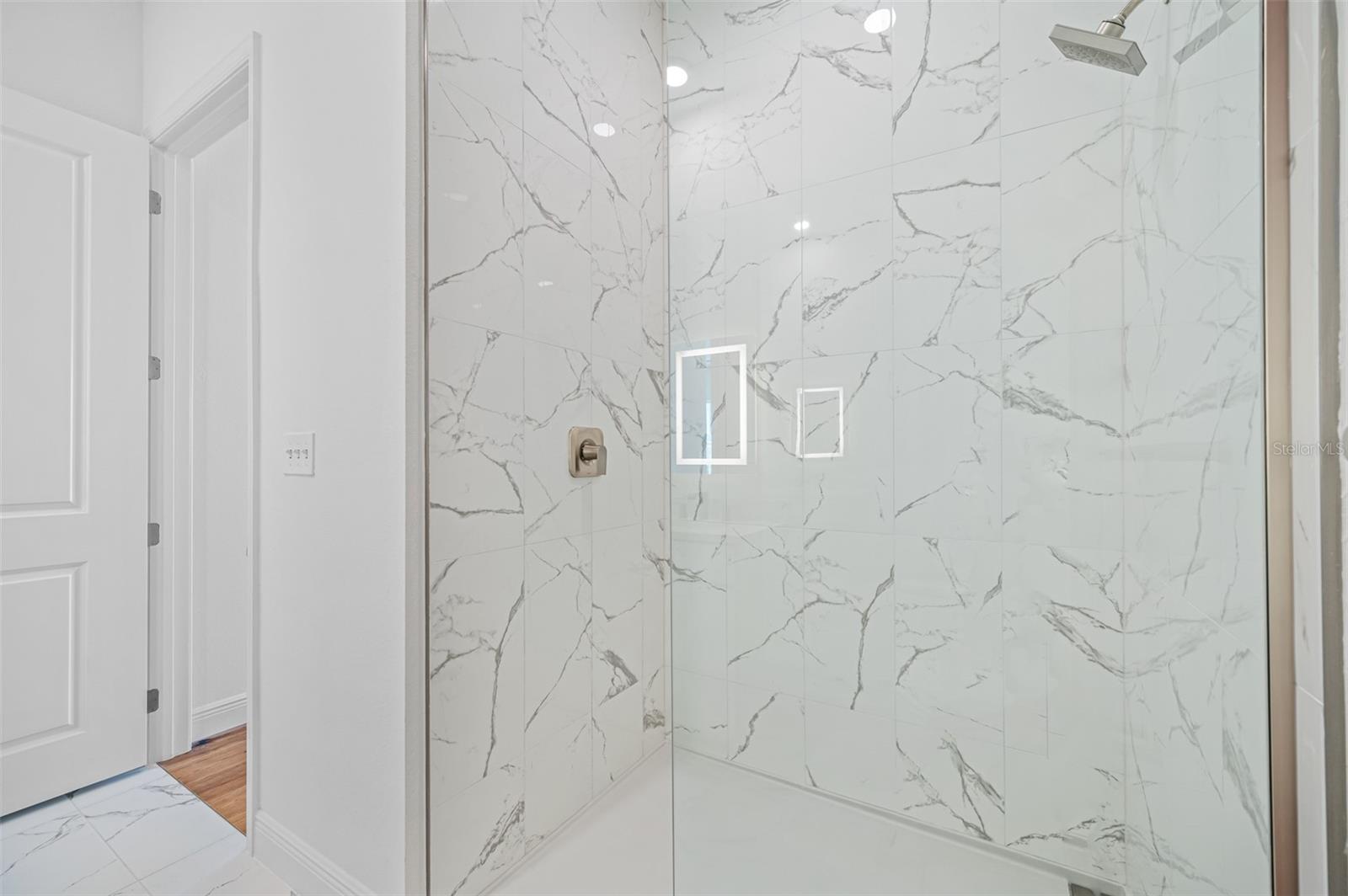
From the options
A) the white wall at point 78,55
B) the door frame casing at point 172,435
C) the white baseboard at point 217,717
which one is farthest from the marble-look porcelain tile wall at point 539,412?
the white wall at point 78,55

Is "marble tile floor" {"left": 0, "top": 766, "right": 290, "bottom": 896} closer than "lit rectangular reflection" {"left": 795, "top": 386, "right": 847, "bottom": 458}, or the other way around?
"lit rectangular reflection" {"left": 795, "top": 386, "right": 847, "bottom": 458}

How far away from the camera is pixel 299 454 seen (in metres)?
1.35

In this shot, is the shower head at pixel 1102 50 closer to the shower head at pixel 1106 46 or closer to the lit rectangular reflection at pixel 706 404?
the shower head at pixel 1106 46

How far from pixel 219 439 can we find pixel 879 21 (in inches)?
96.4

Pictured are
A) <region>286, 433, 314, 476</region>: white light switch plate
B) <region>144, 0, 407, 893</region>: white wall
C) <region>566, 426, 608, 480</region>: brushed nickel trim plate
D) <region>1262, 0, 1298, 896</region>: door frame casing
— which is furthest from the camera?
<region>566, 426, 608, 480</region>: brushed nickel trim plate

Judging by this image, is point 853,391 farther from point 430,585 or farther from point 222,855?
point 222,855

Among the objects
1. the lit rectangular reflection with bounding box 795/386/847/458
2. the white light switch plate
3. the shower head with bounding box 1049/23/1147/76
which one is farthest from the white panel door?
the shower head with bounding box 1049/23/1147/76

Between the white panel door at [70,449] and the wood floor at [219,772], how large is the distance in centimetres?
15

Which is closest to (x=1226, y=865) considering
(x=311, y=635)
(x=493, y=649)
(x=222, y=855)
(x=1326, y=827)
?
(x=1326, y=827)

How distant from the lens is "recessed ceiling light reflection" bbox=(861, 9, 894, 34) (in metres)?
0.86

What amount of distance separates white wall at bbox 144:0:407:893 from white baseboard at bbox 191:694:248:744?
0.92 m

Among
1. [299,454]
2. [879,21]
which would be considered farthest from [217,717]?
[879,21]

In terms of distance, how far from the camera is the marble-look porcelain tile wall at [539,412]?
3.95 feet

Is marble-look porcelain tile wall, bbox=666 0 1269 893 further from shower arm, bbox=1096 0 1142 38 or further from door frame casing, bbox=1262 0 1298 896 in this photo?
door frame casing, bbox=1262 0 1298 896
